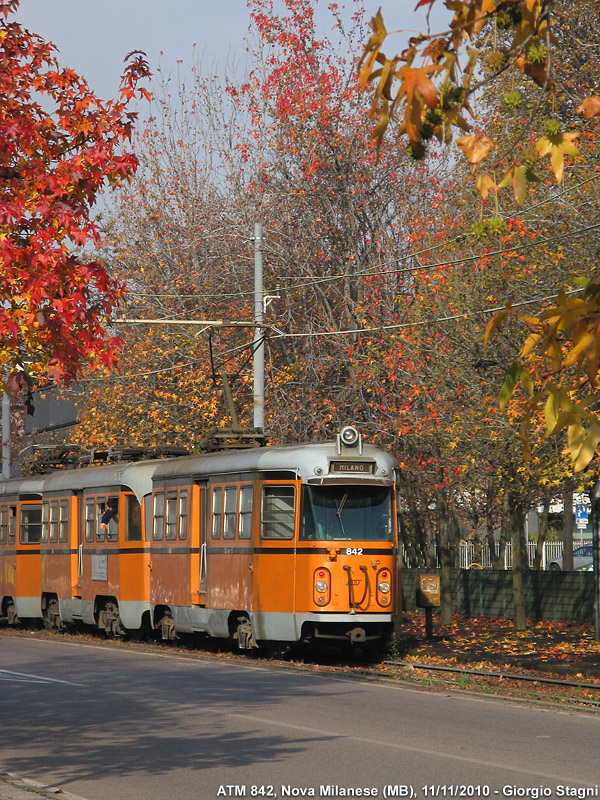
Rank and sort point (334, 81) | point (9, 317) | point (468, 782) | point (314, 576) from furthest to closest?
point (334, 81)
point (314, 576)
point (9, 317)
point (468, 782)

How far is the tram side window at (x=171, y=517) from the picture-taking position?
2370cm

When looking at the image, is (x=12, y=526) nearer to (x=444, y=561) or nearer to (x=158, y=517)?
(x=158, y=517)

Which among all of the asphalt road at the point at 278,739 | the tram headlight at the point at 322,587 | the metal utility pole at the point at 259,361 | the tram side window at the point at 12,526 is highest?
the metal utility pole at the point at 259,361

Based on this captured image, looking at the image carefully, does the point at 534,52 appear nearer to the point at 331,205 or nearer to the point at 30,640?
the point at 30,640

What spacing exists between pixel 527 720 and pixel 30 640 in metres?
15.3

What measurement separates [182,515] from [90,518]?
15.3 feet

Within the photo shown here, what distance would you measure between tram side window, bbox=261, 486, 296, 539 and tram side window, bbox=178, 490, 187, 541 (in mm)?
2992

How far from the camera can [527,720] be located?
13.6 meters

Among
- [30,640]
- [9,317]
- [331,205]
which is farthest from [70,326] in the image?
[331,205]

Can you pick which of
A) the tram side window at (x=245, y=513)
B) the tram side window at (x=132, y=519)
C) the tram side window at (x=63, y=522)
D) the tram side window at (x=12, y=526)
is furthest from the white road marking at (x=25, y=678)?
the tram side window at (x=12, y=526)

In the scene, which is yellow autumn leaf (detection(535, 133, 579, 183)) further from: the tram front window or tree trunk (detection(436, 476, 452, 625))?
tree trunk (detection(436, 476, 452, 625))

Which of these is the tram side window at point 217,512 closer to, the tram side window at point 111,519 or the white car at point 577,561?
the tram side window at point 111,519

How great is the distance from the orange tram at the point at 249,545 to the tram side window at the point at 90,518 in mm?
41

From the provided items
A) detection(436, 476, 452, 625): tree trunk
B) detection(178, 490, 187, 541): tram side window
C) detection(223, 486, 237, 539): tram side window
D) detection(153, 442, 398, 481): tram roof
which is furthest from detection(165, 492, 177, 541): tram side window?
detection(436, 476, 452, 625): tree trunk
